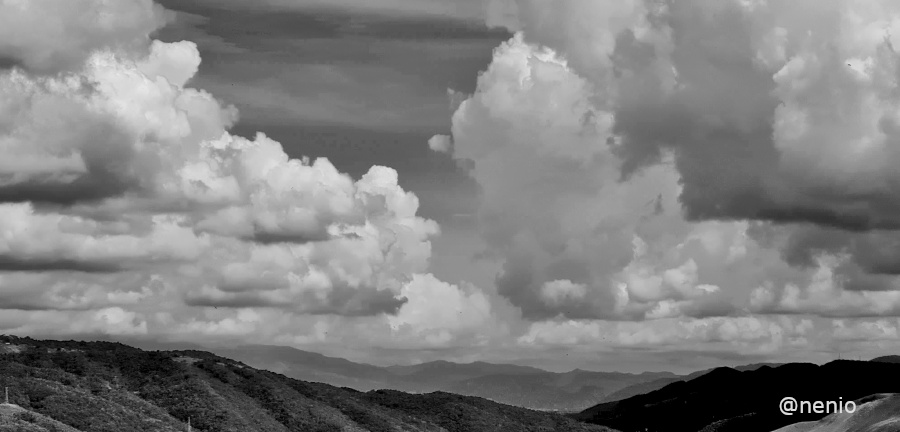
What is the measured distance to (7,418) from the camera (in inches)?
7815

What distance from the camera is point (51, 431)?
19900cm

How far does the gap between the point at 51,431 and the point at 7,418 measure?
8653mm
